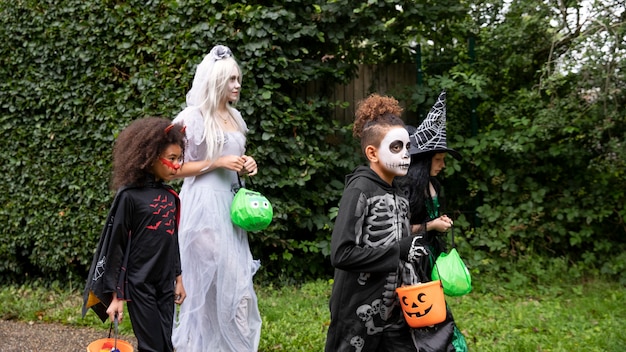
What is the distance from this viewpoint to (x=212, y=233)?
4.27m

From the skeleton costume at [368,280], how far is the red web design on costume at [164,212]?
0.97 meters

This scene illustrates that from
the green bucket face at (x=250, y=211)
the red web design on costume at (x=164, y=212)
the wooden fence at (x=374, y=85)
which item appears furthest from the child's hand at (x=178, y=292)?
the wooden fence at (x=374, y=85)

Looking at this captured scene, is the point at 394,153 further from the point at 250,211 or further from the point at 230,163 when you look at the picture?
the point at 230,163

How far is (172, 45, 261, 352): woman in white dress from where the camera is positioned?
4.26 meters

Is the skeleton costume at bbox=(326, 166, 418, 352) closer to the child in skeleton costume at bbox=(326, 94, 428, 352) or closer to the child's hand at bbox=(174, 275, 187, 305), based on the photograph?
the child in skeleton costume at bbox=(326, 94, 428, 352)

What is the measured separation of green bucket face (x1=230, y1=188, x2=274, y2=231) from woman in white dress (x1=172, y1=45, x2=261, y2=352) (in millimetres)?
142

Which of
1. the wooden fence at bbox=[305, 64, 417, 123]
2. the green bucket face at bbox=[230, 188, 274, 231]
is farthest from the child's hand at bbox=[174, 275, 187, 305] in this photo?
the wooden fence at bbox=[305, 64, 417, 123]

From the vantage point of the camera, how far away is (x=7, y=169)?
7.42 metres

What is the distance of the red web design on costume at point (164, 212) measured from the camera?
3.61m

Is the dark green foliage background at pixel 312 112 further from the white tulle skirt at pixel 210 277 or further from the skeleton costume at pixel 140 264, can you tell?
the skeleton costume at pixel 140 264

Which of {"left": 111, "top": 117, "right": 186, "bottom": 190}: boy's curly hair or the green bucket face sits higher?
{"left": 111, "top": 117, "right": 186, "bottom": 190}: boy's curly hair

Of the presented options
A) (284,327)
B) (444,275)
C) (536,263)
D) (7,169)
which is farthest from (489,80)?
(7,169)

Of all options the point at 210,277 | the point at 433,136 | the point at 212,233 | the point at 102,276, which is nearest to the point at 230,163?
the point at 212,233

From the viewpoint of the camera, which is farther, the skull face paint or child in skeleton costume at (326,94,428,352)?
the skull face paint
